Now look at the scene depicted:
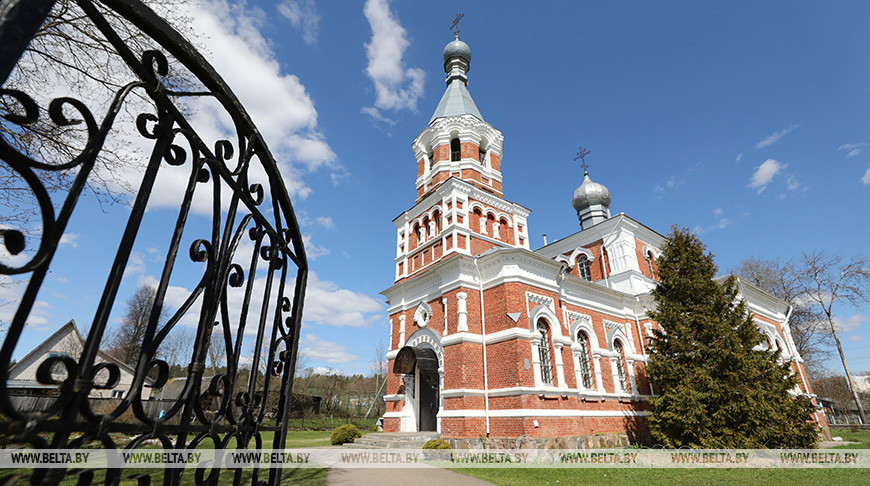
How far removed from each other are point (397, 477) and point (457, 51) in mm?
22143

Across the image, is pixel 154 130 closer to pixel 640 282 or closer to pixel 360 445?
pixel 360 445

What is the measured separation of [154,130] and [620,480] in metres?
9.85

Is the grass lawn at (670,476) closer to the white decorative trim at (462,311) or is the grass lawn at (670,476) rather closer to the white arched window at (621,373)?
the white decorative trim at (462,311)

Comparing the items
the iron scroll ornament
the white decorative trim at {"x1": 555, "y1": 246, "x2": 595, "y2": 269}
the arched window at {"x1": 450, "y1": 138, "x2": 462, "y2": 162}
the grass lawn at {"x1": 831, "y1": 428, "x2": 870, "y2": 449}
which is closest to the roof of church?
the arched window at {"x1": 450, "y1": 138, "x2": 462, "y2": 162}

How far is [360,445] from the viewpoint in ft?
44.0

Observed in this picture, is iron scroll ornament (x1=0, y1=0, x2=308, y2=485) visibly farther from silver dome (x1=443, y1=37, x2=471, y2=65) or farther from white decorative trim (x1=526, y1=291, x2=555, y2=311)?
silver dome (x1=443, y1=37, x2=471, y2=65)

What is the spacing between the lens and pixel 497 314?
1361cm

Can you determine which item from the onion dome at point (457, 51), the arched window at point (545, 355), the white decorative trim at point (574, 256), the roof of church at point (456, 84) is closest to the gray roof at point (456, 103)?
the roof of church at point (456, 84)

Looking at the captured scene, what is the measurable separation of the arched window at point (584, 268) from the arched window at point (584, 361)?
240 inches

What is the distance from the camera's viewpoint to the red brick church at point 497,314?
1269 cm

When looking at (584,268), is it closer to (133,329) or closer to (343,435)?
(343,435)

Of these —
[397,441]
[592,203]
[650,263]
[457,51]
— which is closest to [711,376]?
[397,441]

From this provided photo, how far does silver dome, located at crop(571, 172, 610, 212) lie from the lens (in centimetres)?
2364

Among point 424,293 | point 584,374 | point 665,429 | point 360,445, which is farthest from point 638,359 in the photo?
point 360,445
